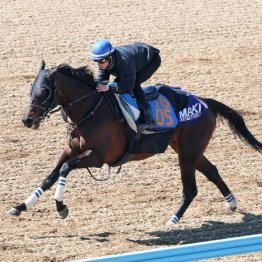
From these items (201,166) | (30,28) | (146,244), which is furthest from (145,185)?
(30,28)

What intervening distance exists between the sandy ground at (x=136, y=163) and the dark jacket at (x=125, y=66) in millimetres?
1661

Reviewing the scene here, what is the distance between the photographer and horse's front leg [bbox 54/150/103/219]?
992 cm

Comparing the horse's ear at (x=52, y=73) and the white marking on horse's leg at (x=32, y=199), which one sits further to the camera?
the white marking on horse's leg at (x=32, y=199)

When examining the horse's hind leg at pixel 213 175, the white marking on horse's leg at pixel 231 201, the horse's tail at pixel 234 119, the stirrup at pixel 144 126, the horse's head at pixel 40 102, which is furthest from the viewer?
the horse's tail at pixel 234 119

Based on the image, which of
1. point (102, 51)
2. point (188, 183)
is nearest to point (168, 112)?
point (188, 183)

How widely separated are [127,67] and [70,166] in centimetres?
128

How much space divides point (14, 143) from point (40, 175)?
1226 mm

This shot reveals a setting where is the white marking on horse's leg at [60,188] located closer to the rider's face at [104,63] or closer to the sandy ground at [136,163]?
the sandy ground at [136,163]

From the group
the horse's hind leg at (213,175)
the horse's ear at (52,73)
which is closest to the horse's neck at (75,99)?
the horse's ear at (52,73)

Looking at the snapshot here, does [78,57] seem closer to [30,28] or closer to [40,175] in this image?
[30,28]

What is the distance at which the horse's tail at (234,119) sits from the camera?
1138 centimetres

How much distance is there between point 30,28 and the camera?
1772cm

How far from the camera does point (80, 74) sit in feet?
33.6

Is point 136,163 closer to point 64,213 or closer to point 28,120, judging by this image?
point 64,213
